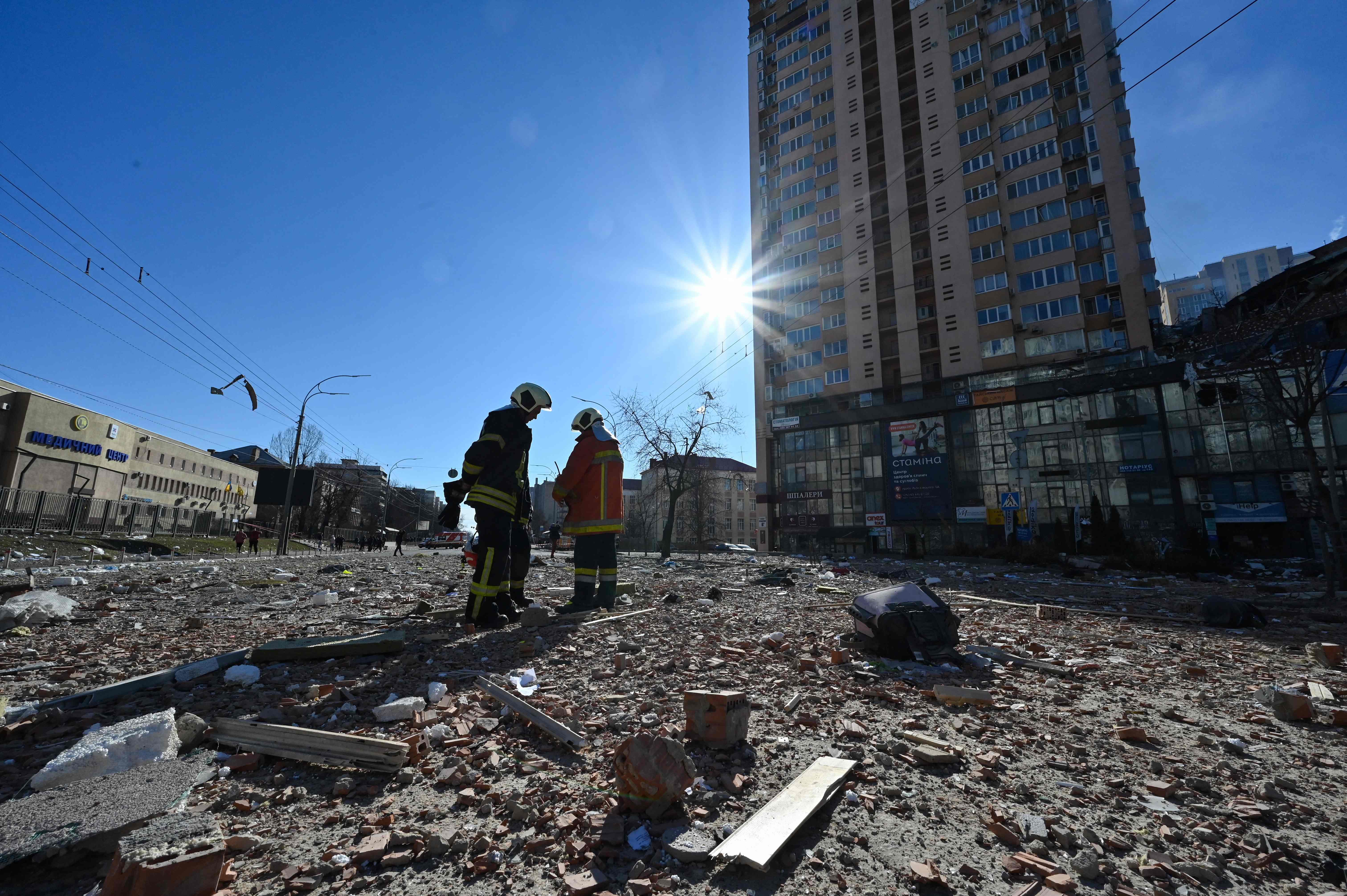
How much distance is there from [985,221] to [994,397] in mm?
12514

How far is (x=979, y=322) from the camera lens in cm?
3694

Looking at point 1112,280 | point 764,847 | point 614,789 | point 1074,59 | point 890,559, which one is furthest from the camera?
point 1074,59

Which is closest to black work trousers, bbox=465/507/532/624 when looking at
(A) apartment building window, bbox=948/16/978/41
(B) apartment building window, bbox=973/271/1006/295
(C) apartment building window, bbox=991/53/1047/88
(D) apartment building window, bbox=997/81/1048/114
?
(B) apartment building window, bbox=973/271/1006/295

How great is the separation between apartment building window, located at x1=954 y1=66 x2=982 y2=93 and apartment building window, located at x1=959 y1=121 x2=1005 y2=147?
11.3 ft

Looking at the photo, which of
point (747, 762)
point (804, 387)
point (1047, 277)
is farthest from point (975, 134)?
point (747, 762)

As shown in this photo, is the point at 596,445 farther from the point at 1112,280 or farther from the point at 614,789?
the point at 1112,280

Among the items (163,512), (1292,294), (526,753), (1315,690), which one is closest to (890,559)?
(1292,294)

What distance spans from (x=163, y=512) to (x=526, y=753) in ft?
121

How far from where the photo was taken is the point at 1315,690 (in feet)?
13.1

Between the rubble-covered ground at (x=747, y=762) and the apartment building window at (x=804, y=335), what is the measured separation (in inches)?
1598

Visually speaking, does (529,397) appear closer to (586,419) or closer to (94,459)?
(586,419)

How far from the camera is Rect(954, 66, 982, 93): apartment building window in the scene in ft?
126

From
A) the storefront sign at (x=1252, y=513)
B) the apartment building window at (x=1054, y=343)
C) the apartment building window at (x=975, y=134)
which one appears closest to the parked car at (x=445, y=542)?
the apartment building window at (x=1054, y=343)

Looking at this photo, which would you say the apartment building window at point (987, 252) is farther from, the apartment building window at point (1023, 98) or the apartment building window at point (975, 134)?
the apartment building window at point (1023, 98)
